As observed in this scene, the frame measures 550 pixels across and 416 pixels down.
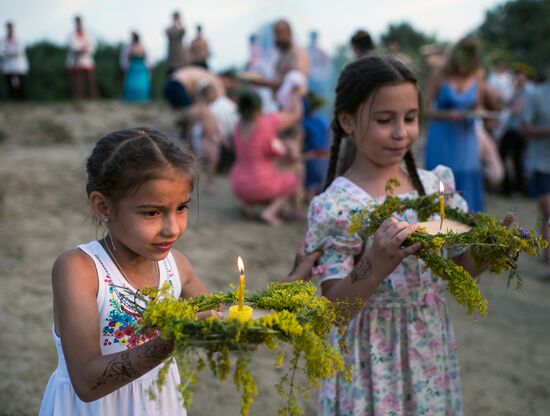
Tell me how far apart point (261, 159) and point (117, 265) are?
605cm

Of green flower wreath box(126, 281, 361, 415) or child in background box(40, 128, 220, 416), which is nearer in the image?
green flower wreath box(126, 281, 361, 415)

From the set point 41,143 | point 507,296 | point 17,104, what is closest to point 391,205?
point 507,296

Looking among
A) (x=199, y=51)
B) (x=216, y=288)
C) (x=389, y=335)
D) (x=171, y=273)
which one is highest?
(x=199, y=51)

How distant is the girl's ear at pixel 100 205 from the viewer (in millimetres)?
1883

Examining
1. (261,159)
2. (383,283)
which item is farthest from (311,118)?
(383,283)

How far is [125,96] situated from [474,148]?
13366mm

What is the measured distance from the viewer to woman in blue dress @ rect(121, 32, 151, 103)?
1611 centimetres

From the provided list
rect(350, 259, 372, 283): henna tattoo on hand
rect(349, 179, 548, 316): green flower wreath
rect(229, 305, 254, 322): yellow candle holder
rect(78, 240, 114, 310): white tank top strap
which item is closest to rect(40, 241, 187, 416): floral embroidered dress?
rect(78, 240, 114, 310): white tank top strap

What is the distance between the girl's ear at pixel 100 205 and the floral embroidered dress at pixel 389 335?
0.83 m

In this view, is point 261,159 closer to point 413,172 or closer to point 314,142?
point 314,142

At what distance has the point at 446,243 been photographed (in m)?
1.80

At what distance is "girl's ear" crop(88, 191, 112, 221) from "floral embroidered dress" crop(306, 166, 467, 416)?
83cm

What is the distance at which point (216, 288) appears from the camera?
5695mm

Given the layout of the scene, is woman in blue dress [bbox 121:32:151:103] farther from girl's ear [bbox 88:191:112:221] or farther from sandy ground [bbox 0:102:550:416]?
girl's ear [bbox 88:191:112:221]
